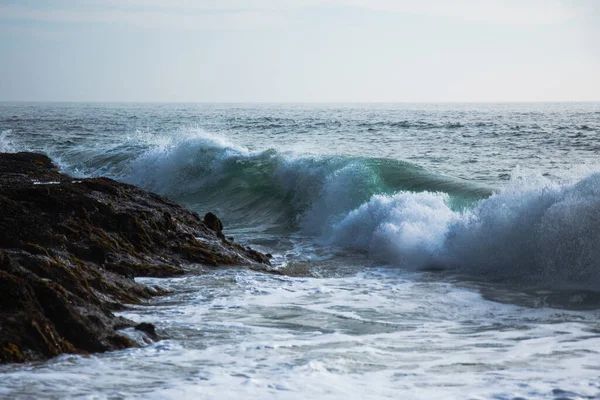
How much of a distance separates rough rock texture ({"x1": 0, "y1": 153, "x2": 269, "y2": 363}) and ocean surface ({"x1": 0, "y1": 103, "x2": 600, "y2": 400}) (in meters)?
0.23

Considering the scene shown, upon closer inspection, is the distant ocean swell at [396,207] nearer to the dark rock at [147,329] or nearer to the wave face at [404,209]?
the wave face at [404,209]

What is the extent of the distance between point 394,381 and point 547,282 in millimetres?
4320

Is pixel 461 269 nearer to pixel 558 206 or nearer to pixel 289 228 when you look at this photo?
pixel 558 206

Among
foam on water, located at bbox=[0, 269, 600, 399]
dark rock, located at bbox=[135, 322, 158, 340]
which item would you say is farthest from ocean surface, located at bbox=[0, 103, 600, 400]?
dark rock, located at bbox=[135, 322, 158, 340]

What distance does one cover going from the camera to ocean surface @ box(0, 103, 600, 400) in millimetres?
4633

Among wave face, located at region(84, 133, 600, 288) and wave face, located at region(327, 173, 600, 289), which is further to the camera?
wave face, located at region(84, 133, 600, 288)

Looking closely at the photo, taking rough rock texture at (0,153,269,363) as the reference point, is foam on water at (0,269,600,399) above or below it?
below

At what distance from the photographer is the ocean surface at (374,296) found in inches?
182

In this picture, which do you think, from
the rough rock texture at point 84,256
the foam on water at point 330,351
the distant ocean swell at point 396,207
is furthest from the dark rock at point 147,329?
the distant ocean swell at point 396,207

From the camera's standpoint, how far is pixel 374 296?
771cm

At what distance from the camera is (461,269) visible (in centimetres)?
941

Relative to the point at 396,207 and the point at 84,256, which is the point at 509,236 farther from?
the point at 84,256

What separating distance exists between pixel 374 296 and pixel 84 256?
10.2 feet

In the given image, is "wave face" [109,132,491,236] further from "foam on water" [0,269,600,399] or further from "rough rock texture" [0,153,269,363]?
"foam on water" [0,269,600,399]
